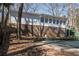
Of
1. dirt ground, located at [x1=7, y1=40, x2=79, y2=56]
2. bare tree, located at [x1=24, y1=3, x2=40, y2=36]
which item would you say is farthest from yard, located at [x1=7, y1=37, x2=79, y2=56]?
bare tree, located at [x1=24, y1=3, x2=40, y2=36]

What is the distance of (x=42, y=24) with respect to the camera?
8.68ft

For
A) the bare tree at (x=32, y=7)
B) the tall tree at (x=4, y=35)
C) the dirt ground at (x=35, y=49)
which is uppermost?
the bare tree at (x=32, y=7)

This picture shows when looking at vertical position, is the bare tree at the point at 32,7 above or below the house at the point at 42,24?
above

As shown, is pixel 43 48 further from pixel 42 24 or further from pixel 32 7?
pixel 32 7

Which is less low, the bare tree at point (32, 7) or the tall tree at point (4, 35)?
the bare tree at point (32, 7)

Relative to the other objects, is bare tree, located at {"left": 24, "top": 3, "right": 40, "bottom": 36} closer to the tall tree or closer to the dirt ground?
the tall tree

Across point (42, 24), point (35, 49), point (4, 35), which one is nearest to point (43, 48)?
point (35, 49)

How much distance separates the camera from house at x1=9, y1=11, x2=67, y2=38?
104 inches

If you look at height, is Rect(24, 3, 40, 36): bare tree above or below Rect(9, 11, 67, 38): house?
above

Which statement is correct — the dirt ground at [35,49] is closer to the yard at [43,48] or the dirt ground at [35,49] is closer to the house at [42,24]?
the yard at [43,48]

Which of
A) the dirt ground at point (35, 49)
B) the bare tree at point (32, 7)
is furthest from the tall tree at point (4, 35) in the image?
the bare tree at point (32, 7)

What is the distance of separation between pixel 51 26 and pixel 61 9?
0.68 ft

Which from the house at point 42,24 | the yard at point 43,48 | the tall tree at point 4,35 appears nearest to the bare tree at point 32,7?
the house at point 42,24

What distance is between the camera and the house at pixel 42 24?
8.65 ft
